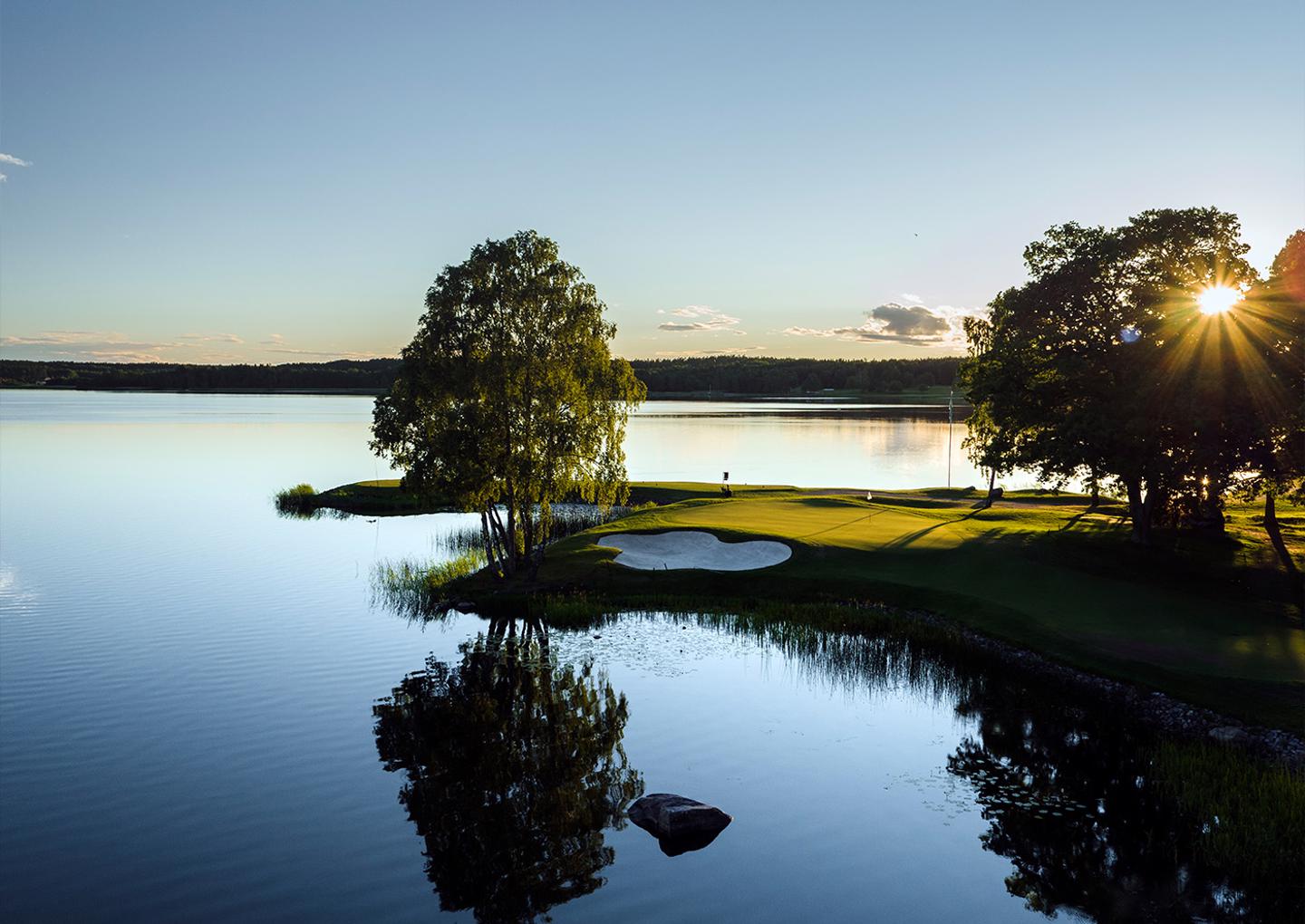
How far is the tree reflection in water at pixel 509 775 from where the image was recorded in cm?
1362

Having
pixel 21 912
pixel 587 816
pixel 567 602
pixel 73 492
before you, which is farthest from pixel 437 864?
pixel 73 492

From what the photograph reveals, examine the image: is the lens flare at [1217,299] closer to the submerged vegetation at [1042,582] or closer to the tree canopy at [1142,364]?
the tree canopy at [1142,364]

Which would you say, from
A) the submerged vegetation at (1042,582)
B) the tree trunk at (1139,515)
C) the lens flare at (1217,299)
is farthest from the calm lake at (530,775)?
the lens flare at (1217,299)

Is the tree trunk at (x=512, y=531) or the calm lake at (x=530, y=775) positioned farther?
the tree trunk at (x=512, y=531)

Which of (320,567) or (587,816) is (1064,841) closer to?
(587,816)

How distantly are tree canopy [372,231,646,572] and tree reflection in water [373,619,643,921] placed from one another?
392 inches

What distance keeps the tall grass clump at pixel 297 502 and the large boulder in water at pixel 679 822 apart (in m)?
45.9

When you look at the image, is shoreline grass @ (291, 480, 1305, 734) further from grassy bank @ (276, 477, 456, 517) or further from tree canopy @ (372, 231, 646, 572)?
grassy bank @ (276, 477, 456, 517)

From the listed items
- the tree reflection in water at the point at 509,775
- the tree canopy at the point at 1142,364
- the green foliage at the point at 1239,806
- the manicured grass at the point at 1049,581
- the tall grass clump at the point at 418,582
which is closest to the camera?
the tree reflection in water at the point at 509,775

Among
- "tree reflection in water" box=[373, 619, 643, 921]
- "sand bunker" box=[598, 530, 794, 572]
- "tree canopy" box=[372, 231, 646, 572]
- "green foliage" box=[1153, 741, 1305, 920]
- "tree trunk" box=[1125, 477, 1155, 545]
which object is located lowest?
"tree reflection in water" box=[373, 619, 643, 921]

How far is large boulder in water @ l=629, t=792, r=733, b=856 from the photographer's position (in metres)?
15.0

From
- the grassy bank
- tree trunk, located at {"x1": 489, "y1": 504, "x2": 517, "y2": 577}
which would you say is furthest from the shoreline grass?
the grassy bank

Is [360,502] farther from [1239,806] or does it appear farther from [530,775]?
[1239,806]

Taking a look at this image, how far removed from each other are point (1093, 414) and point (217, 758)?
3124cm
